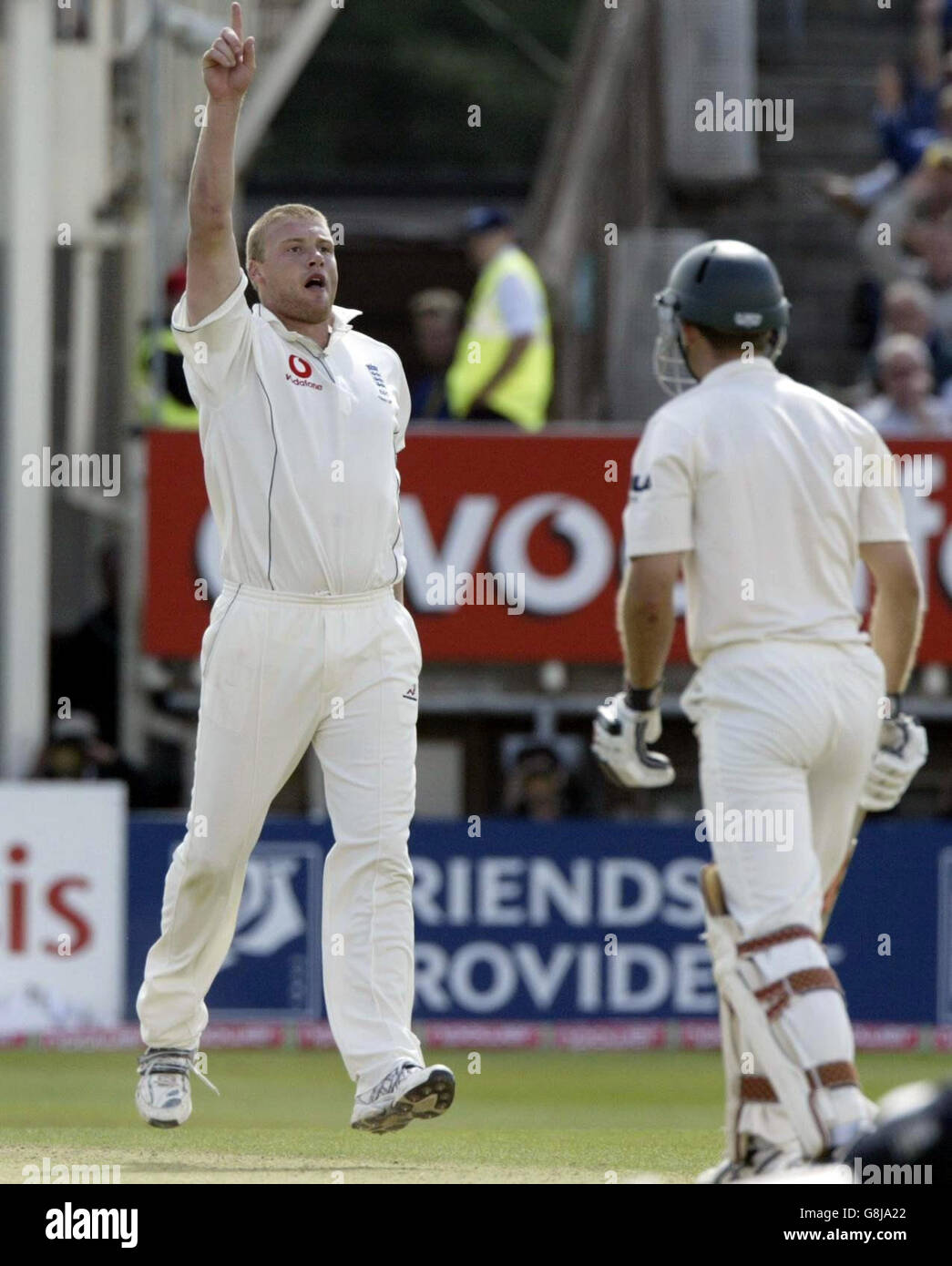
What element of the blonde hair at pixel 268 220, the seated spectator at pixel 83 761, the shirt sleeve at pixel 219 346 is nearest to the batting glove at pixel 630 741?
the shirt sleeve at pixel 219 346

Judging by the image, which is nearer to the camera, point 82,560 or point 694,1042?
point 694,1042

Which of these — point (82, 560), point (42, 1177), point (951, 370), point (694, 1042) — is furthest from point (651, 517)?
point (82, 560)

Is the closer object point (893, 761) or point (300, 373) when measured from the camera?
point (893, 761)

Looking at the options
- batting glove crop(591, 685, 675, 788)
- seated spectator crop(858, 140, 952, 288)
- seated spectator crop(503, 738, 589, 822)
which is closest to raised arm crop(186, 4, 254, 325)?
batting glove crop(591, 685, 675, 788)

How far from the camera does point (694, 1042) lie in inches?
532

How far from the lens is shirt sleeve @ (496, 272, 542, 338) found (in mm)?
14172

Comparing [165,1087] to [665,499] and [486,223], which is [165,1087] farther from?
[486,223]

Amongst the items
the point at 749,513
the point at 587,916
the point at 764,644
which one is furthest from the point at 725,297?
the point at 587,916

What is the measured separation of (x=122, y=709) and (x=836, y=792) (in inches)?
364

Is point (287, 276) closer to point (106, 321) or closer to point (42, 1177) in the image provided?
point (42, 1177)

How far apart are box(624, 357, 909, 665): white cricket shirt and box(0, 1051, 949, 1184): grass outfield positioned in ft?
4.62

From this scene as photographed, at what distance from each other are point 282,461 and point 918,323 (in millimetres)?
8477

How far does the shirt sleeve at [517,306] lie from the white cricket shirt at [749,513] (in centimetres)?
779

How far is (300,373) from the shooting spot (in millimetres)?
7125
